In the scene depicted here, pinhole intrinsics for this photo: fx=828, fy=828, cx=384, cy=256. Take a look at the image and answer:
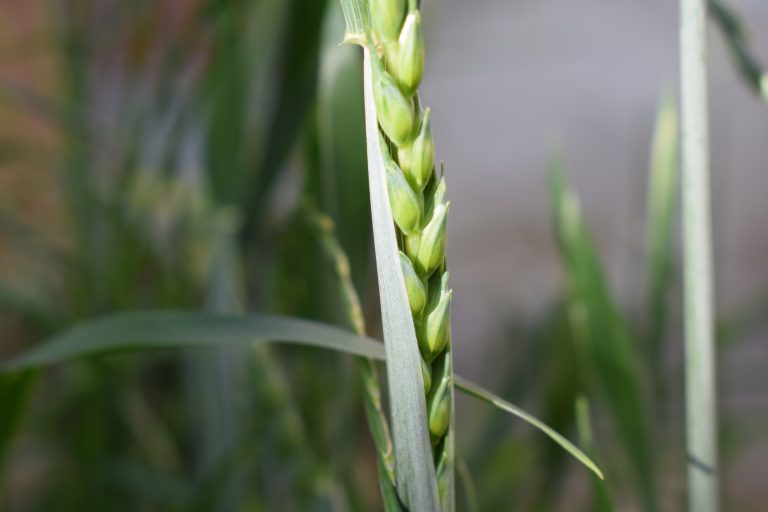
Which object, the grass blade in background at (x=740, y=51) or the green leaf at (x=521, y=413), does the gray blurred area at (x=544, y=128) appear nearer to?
the grass blade in background at (x=740, y=51)

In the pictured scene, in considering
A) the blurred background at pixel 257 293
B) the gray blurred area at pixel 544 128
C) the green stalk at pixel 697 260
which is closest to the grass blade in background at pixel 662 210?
the blurred background at pixel 257 293

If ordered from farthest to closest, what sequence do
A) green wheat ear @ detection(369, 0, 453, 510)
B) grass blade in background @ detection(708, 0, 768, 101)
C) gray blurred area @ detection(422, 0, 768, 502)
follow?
gray blurred area @ detection(422, 0, 768, 502)
grass blade in background @ detection(708, 0, 768, 101)
green wheat ear @ detection(369, 0, 453, 510)

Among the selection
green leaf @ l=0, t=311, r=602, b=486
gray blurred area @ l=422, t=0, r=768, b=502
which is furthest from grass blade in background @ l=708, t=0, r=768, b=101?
gray blurred area @ l=422, t=0, r=768, b=502

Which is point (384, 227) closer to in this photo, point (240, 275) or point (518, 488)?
point (240, 275)

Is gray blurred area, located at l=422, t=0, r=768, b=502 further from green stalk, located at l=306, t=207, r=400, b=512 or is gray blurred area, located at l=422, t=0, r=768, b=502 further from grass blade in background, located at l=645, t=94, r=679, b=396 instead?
green stalk, located at l=306, t=207, r=400, b=512

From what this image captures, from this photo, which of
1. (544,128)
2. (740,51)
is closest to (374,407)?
(740,51)

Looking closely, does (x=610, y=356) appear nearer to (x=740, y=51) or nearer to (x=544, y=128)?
(x=740, y=51)

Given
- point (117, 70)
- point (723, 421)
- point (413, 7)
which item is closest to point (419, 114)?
point (413, 7)
